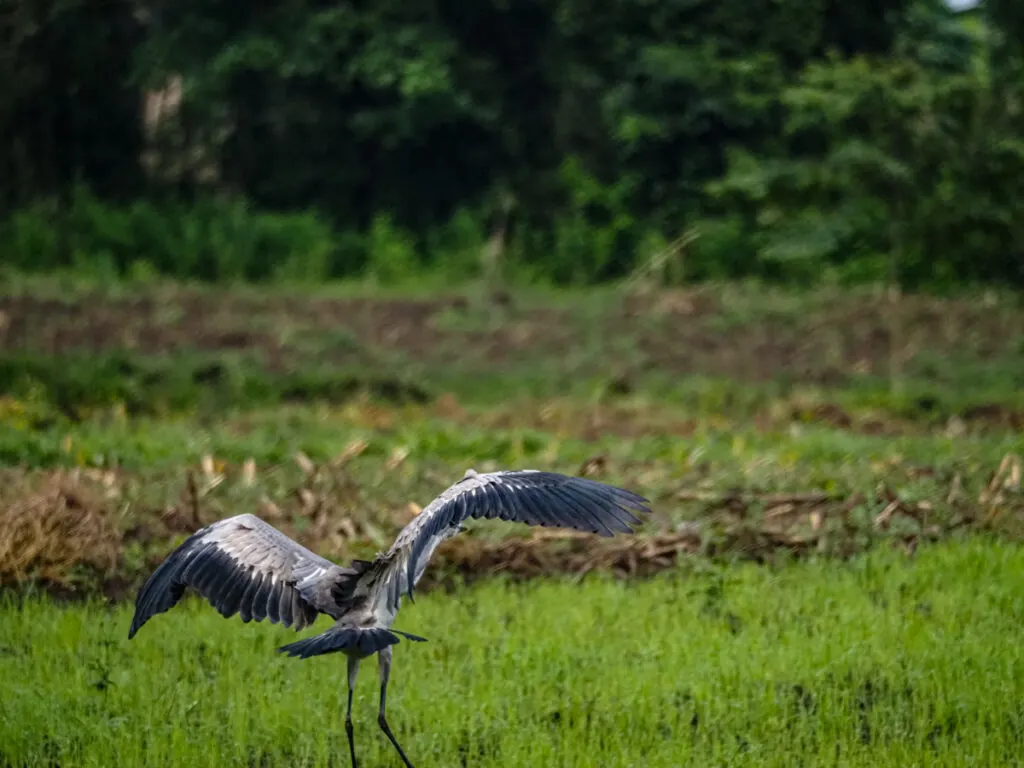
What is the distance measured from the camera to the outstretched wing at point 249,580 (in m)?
4.97

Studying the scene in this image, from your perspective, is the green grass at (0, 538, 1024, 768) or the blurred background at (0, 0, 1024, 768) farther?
the blurred background at (0, 0, 1024, 768)

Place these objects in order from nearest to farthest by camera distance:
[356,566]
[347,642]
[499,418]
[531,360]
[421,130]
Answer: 1. [347,642]
2. [356,566]
3. [499,418]
4. [531,360]
5. [421,130]

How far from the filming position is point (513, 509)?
462 cm

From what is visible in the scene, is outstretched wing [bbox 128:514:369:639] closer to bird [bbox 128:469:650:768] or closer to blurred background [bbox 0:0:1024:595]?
bird [bbox 128:469:650:768]

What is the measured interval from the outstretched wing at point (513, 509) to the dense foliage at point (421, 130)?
49.0 feet

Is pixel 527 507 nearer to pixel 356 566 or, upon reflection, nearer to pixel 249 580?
pixel 356 566

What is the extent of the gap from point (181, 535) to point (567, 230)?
15.8m

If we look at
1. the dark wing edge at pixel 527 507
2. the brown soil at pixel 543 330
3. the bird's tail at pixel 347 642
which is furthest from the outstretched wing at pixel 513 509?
the brown soil at pixel 543 330

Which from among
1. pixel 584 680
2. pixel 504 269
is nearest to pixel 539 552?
pixel 584 680

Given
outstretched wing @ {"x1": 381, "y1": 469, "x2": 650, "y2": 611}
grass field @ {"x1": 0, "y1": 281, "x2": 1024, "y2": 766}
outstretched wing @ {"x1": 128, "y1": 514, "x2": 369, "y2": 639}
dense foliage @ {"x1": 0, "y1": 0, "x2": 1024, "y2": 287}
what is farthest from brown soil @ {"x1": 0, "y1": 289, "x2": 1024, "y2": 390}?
outstretched wing @ {"x1": 381, "y1": 469, "x2": 650, "y2": 611}

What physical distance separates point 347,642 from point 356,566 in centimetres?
52

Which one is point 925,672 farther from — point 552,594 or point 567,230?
point 567,230

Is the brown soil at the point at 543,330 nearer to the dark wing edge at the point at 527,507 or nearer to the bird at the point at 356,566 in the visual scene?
the bird at the point at 356,566

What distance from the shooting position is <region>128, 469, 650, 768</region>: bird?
4602 millimetres
